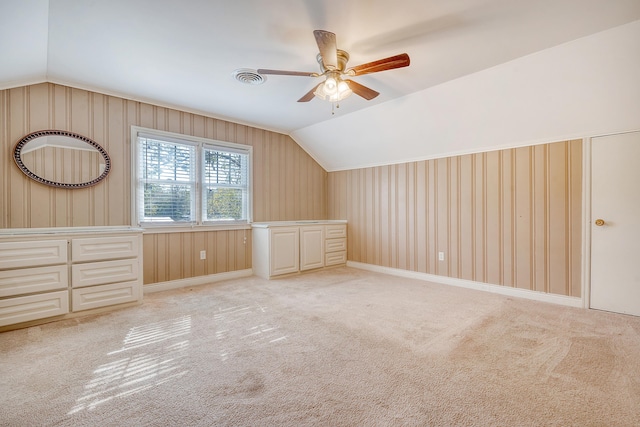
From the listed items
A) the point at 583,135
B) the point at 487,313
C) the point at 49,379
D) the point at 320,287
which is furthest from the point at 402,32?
the point at 49,379

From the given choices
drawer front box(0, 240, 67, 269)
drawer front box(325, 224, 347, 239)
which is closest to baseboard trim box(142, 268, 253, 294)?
drawer front box(0, 240, 67, 269)

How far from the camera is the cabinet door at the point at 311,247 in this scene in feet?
15.7

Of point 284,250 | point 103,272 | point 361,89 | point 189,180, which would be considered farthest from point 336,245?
point 103,272

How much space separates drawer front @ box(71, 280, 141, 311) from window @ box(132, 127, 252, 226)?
91cm

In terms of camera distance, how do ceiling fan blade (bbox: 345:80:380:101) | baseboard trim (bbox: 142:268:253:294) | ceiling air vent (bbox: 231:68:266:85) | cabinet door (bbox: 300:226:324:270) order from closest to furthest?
ceiling fan blade (bbox: 345:80:380:101) → ceiling air vent (bbox: 231:68:266:85) → baseboard trim (bbox: 142:268:253:294) → cabinet door (bbox: 300:226:324:270)

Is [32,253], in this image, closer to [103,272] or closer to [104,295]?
[103,272]

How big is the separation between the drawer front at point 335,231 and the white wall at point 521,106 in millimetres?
1565

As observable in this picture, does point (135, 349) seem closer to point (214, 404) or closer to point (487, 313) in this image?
point (214, 404)

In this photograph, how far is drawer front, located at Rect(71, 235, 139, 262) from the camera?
2834 mm

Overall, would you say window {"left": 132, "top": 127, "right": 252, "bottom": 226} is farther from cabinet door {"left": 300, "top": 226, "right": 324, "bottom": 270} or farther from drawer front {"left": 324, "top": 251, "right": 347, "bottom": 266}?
drawer front {"left": 324, "top": 251, "right": 347, "bottom": 266}

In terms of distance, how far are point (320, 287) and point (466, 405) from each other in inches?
99.8

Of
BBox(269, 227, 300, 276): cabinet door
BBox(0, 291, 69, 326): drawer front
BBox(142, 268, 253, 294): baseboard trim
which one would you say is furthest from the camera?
BBox(269, 227, 300, 276): cabinet door

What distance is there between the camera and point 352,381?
177cm

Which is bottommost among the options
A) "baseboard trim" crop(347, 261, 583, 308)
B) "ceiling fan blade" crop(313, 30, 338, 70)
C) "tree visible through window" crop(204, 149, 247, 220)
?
"baseboard trim" crop(347, 261, 583, 308)
